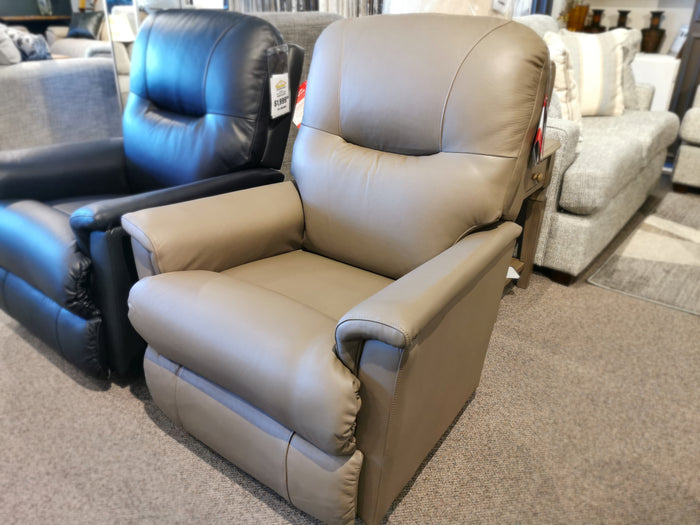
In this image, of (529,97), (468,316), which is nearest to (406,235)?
(468,316)

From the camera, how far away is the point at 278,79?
5.33 ft

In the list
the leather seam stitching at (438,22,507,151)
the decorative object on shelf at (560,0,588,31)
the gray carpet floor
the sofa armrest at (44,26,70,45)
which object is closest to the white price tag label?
the leather seam stitching at (438,22,507,151)

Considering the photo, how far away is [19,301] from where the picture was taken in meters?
1.62

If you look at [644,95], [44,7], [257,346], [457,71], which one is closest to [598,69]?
[644,95]

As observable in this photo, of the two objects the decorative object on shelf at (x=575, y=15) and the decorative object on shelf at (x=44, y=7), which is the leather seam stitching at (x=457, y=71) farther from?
the decorative object on shelf at (x=44, y=7)

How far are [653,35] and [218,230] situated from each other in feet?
13.2

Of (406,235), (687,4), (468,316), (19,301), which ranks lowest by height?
(19,301)

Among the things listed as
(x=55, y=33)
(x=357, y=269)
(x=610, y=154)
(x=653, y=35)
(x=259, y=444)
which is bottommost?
(x=259, y=444)

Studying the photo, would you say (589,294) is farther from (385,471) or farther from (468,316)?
(385,471)

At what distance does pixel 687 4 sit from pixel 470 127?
3783 millimetres

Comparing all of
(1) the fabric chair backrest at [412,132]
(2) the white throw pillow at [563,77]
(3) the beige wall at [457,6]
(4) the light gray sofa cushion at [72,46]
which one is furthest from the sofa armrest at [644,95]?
(4) the light gray sofa cushion at [72,46]

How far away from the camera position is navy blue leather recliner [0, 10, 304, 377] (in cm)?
139

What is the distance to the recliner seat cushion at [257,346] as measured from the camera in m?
0.95

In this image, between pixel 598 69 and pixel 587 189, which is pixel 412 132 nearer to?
pixel 587 189
